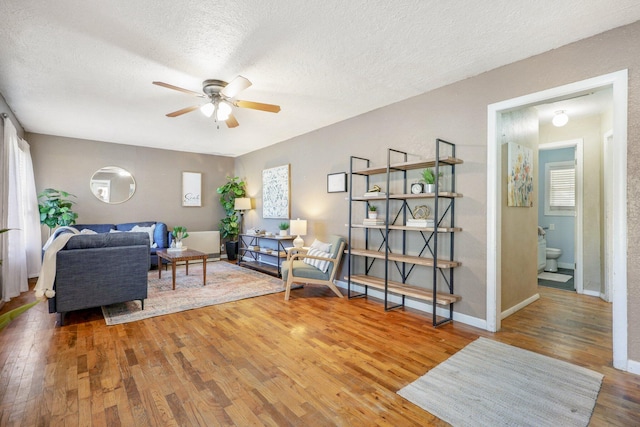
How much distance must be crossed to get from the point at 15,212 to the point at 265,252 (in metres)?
3.51

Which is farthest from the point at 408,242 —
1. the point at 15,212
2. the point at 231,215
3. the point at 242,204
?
the point at 15,212

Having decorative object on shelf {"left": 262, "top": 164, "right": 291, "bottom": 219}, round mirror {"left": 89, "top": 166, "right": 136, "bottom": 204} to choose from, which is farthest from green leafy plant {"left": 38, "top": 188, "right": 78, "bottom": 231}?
decorative object on shelf {"left": 262, "top": 164, "right": 291, "bottom": 219}

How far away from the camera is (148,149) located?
659cm

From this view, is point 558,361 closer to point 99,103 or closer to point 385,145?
point 385,145

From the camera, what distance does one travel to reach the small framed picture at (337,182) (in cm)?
461

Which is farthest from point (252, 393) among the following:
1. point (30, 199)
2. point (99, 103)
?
point (30, 199)

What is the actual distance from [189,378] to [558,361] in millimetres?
2817

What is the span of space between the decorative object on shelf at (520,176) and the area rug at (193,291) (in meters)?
3.26

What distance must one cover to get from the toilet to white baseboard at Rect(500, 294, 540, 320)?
232 cm

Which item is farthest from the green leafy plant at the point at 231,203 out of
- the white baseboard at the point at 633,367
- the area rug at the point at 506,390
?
the white baseboard at the point at 633,367

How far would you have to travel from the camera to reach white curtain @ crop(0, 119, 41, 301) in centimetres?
366

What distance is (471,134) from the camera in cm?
315

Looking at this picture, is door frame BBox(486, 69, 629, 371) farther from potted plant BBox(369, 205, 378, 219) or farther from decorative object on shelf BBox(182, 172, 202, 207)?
decorative object on shelf BBox(182, 172, 202, 207)

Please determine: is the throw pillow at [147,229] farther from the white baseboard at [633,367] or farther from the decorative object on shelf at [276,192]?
the white baseboard at [633,367]
